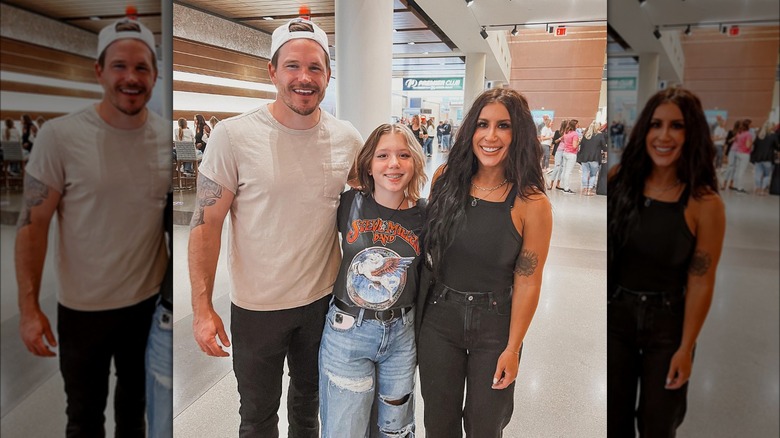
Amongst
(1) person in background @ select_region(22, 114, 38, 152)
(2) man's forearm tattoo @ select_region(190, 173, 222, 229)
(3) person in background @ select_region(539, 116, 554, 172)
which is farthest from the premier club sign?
(1) person in background @ select_region(22, 114, 38, 152)

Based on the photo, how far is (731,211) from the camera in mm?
511

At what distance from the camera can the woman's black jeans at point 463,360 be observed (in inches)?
57.3

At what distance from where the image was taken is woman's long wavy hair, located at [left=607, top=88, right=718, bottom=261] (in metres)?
0.50

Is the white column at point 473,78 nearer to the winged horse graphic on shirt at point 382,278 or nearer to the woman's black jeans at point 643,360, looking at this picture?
the winged horse graphic on shirt at point 382,278

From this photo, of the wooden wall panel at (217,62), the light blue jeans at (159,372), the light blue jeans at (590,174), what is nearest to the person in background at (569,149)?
the light blue jeans at (590,174)

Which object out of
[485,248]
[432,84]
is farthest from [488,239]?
[432,84]

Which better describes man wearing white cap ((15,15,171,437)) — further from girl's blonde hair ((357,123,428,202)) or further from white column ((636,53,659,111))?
girl's blonde hair ((357,123,428,202))

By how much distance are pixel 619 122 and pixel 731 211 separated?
149 millimetres

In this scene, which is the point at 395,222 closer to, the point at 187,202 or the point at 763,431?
the point at 187,202

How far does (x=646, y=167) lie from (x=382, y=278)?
103cm

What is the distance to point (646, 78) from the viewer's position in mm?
523

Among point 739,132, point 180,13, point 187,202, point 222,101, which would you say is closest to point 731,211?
point 739,132

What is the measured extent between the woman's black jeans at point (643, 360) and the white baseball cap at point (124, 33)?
60cm

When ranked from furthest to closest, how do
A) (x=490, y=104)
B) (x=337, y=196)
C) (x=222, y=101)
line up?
(x=222, y=101) < (x=337, y=196) < (x=490, y=104)
